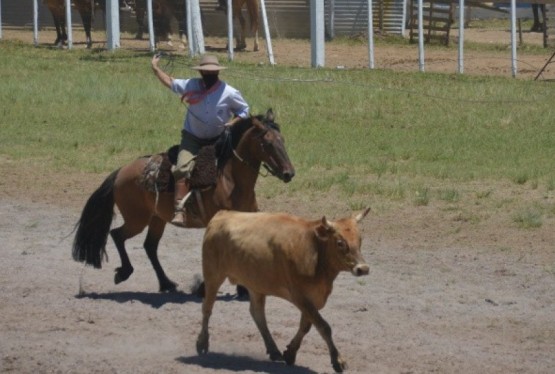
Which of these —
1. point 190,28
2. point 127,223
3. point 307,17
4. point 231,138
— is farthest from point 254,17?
point 231,138

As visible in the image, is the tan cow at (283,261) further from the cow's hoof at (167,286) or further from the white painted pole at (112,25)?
the white painted pole at (112,25)

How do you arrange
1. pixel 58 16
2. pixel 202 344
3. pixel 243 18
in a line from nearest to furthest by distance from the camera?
pixel 202 344, pixel 243 18, pixel 58 16

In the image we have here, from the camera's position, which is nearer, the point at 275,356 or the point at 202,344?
the point at 275,356

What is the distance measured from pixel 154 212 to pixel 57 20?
20.5 m

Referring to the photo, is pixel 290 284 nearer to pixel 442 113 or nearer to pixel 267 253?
pixel 267 253

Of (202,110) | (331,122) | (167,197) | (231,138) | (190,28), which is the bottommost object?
(331,122)

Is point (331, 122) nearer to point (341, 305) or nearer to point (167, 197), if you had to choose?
point (167, 197)

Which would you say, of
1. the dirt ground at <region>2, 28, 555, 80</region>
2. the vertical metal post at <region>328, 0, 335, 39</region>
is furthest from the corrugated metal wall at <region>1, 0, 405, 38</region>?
the dirt ground at <region>2, 28, 555, 80</region>

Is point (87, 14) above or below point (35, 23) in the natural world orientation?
above

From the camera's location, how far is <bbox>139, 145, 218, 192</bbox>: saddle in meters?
12.7

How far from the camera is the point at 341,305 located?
40.4ft

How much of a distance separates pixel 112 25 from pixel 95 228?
18.4 metres

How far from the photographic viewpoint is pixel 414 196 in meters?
17.3

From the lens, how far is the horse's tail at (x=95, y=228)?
44.2 ft
